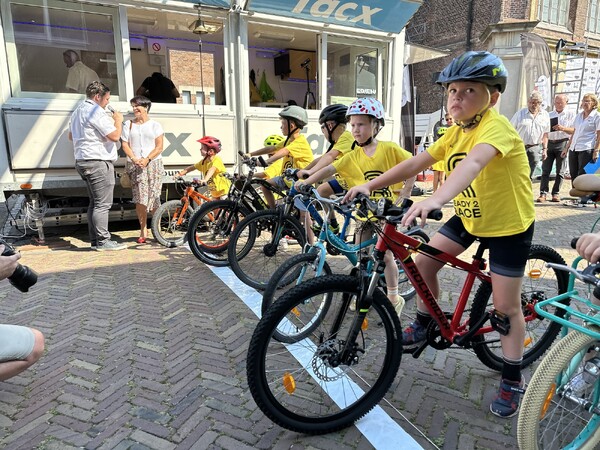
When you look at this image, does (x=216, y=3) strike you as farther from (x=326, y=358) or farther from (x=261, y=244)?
(x=326, y=358)

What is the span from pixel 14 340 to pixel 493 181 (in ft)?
8.32

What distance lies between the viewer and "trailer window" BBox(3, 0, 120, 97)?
221 inches

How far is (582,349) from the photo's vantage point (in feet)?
6.21

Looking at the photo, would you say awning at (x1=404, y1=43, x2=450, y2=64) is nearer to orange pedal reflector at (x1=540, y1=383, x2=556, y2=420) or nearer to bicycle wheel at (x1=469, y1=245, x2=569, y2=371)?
bicycle wheel at (x1=469, y1=245, x2=569, y2=371)

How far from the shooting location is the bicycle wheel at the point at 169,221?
5961 millimetres

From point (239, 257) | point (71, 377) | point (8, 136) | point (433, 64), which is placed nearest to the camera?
point (71, 377)

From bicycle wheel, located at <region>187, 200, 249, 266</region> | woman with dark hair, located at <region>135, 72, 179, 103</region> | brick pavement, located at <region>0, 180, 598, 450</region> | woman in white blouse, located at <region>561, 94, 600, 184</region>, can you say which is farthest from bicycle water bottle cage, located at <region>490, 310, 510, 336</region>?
woman with dark hair, located at <region>135, 72, 179, 103</region>

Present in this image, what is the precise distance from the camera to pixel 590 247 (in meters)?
1.75

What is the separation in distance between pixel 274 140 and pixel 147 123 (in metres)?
1.76

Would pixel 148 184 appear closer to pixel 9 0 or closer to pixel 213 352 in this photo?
pixel 9 0

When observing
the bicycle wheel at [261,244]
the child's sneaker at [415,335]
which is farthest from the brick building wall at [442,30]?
the child's sneaker at [415,335]

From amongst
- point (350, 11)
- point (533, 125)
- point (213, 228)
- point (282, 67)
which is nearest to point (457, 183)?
point (213, 228)

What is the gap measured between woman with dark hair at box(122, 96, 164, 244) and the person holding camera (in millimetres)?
3950

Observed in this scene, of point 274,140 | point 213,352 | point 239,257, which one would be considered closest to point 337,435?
point 213,352
